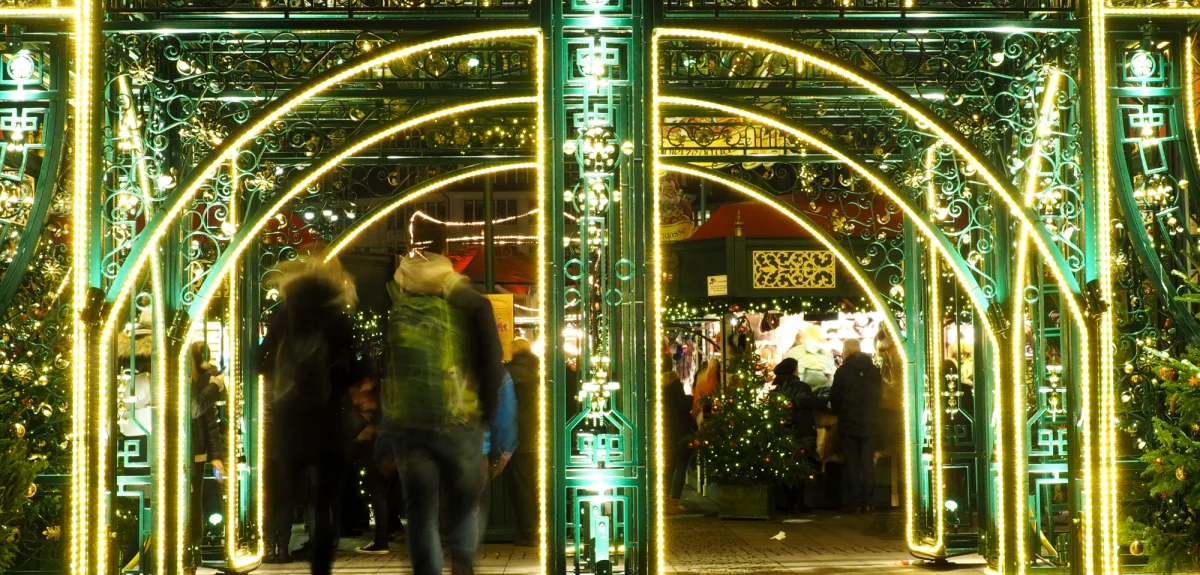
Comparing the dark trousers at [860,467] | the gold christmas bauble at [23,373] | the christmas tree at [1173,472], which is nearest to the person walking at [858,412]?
the dark trousers at [860,467]

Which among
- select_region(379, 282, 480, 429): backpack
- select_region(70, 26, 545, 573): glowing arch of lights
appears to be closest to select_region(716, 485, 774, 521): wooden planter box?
select_region(70, 26, 545, 573): glowing arch of lights

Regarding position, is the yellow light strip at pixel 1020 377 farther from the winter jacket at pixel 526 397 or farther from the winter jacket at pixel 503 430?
the winter jacket at pixel 526 397

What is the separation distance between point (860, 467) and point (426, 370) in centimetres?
876

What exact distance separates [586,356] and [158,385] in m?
3.62

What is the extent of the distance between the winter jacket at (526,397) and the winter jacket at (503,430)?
4655 mm

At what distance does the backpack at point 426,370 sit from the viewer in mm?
6250

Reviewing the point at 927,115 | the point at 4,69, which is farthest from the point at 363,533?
the point at 927,115

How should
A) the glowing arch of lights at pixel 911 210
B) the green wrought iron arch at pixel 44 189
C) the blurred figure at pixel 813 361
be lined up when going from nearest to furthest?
the green wrought iron arch at pixel 44 189, the glowing arch of lights at pixel 911 210, the blurred figure at pixel 813 361

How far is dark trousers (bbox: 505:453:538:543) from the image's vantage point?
11688mm

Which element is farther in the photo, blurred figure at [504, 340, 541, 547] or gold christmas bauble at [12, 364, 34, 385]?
blurred figure at [504, 340, 541, 547]

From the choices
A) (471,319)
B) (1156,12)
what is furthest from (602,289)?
(1156,12)

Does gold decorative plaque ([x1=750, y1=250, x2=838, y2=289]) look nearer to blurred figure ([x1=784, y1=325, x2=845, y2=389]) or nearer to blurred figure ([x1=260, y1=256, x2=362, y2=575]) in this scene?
blurred figure ([x1=784, y1=325, x2=845, y2=389])

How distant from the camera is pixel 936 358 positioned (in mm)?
10758

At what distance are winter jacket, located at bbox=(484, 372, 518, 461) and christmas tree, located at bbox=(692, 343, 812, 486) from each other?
23.4ft
